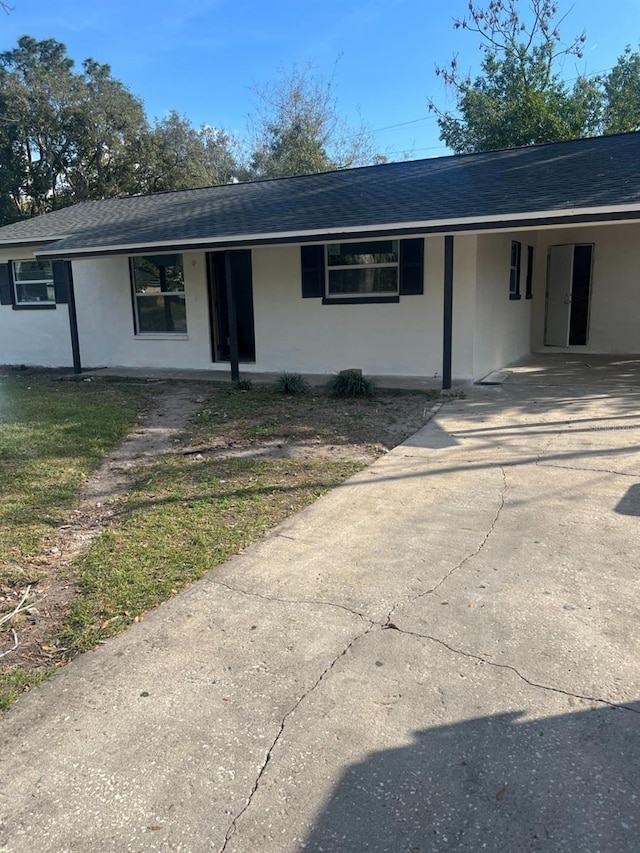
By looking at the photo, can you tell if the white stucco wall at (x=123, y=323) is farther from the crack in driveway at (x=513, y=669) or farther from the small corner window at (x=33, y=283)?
the crack in driveway at (x=513, y=669)

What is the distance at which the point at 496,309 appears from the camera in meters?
10.9

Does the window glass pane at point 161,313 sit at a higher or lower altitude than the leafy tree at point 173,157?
lower

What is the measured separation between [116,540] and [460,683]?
2579 millimetres

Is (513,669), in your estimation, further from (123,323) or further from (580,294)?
(580,294)

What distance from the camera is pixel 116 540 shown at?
13.7 feet

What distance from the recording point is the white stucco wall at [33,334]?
13.4 meters

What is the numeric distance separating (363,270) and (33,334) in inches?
313

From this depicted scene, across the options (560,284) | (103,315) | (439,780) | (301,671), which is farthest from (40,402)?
(560,284)

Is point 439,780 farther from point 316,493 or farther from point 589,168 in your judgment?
point 589,168

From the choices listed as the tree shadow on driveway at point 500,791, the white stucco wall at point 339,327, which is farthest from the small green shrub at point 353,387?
the tree shadow on driveway at point 500,791

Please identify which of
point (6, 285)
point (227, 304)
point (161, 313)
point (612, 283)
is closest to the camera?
point (227, 304)

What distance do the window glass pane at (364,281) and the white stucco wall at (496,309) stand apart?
1468mm

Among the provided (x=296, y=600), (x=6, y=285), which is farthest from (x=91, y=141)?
(x=296, y=600)

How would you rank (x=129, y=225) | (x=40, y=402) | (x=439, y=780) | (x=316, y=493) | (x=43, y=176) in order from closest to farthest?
1. (x=439, y=780)
2. (x=316, y=493)
3. (x=40, y=402)
4. (x=129, y=225)
5. (x=43, y=176)
